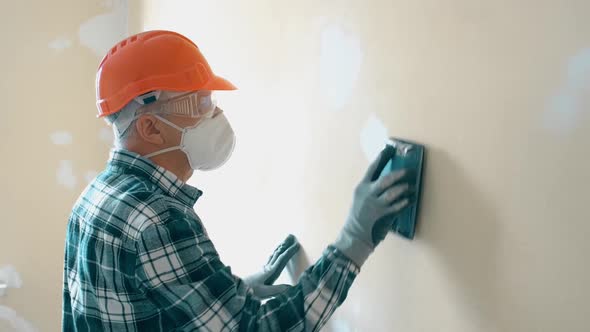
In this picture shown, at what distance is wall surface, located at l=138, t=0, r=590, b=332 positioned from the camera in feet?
2.26

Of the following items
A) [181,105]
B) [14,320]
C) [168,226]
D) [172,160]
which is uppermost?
[181,105]

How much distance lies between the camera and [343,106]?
3.78 ft

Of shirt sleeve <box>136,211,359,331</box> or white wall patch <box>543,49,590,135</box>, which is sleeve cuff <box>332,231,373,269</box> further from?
white wall patch <box>543,49,590,135</box>

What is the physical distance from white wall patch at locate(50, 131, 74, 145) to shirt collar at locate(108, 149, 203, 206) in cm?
154

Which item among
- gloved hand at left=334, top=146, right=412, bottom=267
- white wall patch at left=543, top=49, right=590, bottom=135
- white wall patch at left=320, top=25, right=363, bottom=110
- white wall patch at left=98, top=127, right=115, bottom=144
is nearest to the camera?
white wall patch at left=543, top=49, right=590, bottom=135

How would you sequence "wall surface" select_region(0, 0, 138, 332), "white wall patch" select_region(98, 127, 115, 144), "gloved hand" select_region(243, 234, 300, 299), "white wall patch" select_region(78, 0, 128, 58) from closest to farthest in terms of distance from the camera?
"gloved hand" select_region(243, 234, 300, 299)
"wall surface" select_region(0, 0, 138, 332)
"white wall patch" select_region(78, 0, 128, 58)
"white wall patch" select_region(98, 127, 115, 144)

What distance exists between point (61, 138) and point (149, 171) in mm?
1630

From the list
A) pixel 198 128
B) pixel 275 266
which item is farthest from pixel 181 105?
pixel 275 266

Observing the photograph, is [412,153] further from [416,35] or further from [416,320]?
[416,320]

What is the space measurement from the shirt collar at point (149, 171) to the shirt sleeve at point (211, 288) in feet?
0.42

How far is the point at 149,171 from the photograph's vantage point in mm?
1113

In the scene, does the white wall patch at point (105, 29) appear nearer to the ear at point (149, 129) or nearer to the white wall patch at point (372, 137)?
the ear at point (149, 129)

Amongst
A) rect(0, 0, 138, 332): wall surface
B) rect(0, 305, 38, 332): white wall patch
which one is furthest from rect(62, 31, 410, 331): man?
rect(0, 305, 38, 332): white wall patch

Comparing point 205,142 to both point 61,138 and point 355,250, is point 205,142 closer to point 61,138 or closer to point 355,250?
point 355,250
